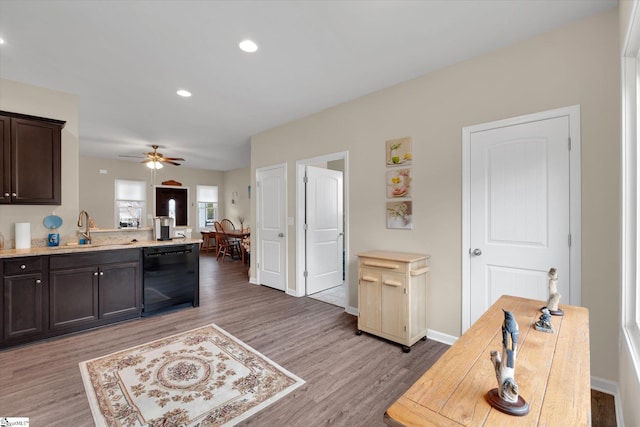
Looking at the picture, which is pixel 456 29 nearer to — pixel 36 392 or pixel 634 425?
pixel 634 425

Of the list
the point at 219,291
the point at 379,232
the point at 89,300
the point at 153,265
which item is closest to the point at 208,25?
the point at 379,232

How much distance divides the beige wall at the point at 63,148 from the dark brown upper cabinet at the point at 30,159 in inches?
7.6

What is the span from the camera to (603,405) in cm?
197

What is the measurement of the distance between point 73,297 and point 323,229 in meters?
3.26

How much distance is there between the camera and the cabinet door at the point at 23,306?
2.77 metres

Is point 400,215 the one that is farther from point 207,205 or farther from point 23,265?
point 207,205

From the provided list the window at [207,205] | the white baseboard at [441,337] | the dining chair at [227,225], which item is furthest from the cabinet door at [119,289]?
the window at [207,205]

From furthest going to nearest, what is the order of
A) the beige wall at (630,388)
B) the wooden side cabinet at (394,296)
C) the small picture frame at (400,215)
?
1. the small picture frame at (400,215)
2. the wooden side cabinet at (394,296)
3. the beige wall at (630,388)

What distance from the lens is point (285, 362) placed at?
8.34ft

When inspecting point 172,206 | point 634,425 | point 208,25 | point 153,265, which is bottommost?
point 634,425

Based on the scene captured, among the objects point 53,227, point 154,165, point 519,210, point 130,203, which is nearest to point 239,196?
point 130,203

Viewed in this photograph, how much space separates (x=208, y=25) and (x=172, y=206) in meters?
7.67

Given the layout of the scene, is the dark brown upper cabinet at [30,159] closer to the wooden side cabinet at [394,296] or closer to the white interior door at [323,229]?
the white interior door at [323,229]

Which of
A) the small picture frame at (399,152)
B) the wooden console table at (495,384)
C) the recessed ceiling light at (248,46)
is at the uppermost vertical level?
the recessed ceiling light at (248,46)
